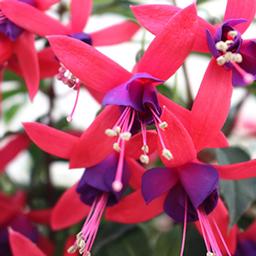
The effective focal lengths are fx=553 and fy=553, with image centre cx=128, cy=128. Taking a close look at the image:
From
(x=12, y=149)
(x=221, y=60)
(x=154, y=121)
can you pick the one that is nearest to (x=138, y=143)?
(x=154, y=121)

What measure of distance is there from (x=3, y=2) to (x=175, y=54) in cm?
22

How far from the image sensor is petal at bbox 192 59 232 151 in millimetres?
620

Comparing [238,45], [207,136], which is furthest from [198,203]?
[238,45]

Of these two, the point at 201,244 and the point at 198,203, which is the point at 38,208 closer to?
the point at 201,244

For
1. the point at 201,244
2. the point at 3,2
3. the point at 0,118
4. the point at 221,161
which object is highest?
the point at 3,2

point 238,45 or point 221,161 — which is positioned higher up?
point 238,45

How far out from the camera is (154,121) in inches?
24.7

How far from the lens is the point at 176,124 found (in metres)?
0.60

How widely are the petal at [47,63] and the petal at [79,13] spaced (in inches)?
2.0

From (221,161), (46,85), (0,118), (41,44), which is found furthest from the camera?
(0,118)

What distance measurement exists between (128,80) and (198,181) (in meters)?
0.14

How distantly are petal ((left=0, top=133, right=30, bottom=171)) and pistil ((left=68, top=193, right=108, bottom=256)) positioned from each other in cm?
27

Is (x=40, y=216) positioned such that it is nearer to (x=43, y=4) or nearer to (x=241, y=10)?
(x=43, y=4)

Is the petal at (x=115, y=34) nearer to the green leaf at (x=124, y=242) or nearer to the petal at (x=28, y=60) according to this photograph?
the petal at (x=28, y=60)
